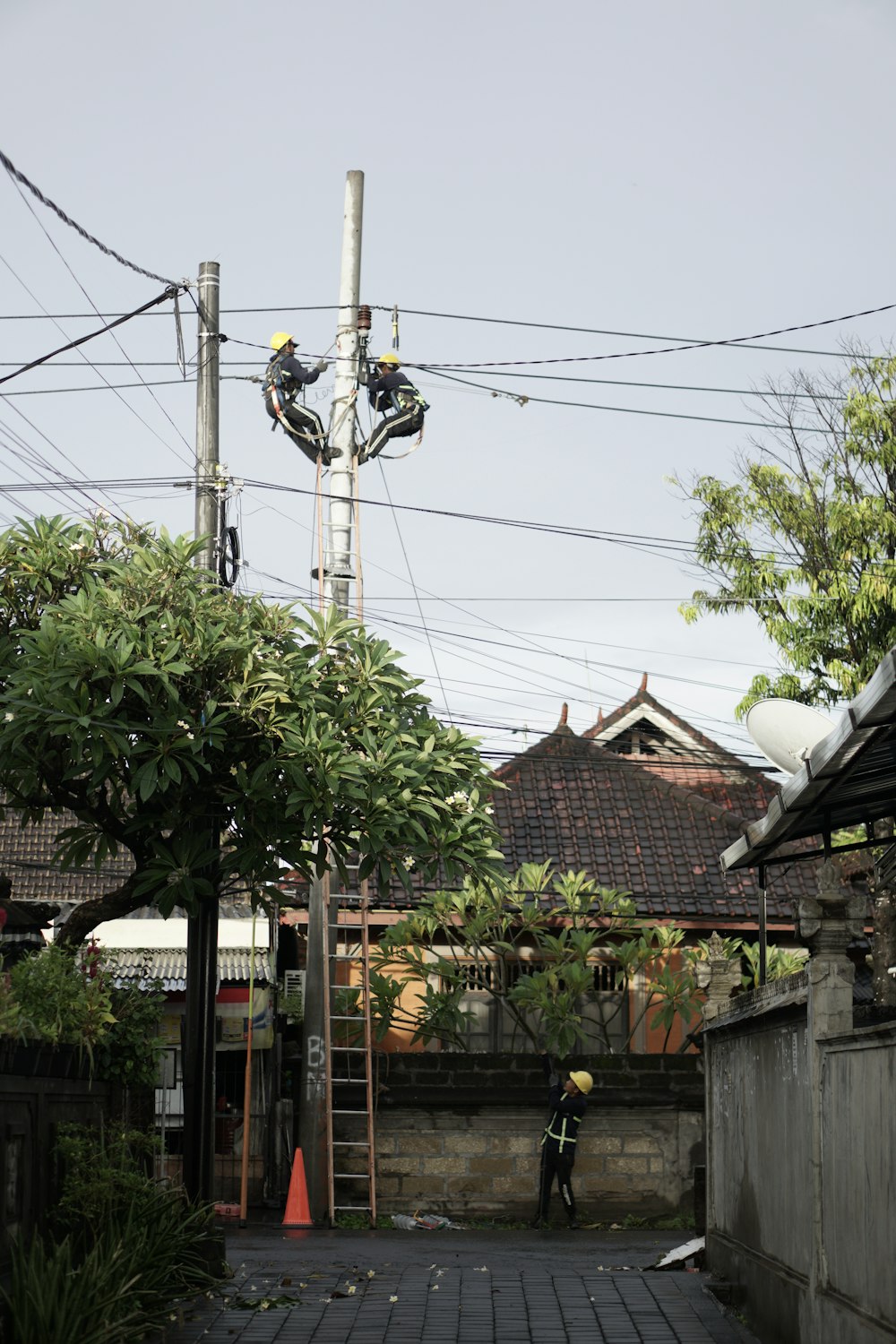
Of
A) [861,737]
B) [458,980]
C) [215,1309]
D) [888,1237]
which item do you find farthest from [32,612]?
[458,980]

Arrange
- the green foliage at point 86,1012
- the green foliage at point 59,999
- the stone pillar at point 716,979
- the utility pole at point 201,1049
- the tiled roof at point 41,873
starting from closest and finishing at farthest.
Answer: the green foliage at point 86,1012, the green foliage at point 59,999, the utility pole at point 201,1049, the stone pillar at point 716,979, the tiled roof at point 41,873

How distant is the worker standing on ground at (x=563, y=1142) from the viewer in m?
18.9

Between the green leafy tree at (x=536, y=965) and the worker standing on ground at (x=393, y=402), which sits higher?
the worker standing on ground at (x=393, y=402)

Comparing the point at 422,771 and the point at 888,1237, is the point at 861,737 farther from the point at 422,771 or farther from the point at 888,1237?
the point at 422,771

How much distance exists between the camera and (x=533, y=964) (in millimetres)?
23375

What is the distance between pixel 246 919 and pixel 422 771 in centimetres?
1518

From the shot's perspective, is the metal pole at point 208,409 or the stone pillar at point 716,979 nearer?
the stone pillar at point 716,979

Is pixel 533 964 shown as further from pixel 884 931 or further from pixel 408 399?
pixel 408 399

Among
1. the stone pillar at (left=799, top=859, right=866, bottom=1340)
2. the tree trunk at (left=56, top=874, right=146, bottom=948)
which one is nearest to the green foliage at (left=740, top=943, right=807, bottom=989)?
the tree trunk at (left=56, top=874, right=146, bottom=948)

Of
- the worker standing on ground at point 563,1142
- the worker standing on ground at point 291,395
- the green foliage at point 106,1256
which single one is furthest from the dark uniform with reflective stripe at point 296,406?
the green foliage at point 106,1256

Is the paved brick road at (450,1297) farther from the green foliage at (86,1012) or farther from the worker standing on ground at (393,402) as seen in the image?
the worker standing on ground at (393,402)

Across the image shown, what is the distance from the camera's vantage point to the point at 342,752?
11914mm

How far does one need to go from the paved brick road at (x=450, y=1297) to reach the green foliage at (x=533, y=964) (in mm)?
3874

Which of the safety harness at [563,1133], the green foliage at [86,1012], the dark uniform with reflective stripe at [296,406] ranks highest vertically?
the dark uniform with reflective stripe at [296,406]
